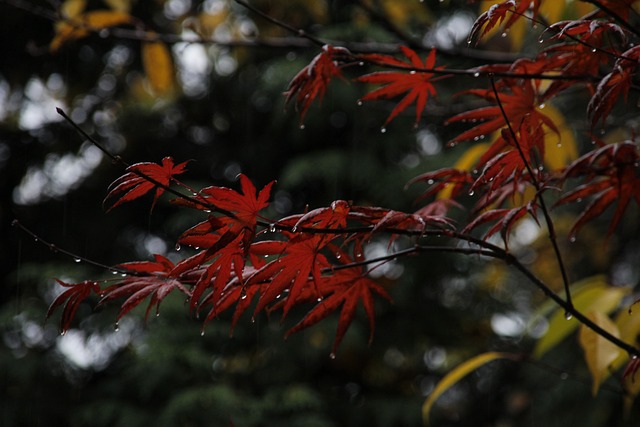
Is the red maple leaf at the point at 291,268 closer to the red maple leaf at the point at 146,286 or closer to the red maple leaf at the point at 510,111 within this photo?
the red maple leaf at the point at 146,286

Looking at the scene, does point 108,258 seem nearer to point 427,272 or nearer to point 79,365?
point 79,365

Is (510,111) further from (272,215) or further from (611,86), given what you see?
(272,215)

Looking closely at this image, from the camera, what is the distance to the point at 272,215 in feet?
11.8

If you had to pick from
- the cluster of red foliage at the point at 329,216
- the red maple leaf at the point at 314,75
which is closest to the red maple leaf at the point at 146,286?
the cluster of red foliage at the point at 329,216

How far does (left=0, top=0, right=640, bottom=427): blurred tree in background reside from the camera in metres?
Answer: 3.49

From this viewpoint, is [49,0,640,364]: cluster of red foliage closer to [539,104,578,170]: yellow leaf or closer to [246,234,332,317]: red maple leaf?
[246,234,332,317]: red maple leaf

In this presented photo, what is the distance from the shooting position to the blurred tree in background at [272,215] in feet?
11.5

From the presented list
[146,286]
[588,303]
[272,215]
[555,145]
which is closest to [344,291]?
[146,286]

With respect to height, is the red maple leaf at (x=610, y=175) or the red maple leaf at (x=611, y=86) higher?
the red maple leaf at (x=611, y=86)

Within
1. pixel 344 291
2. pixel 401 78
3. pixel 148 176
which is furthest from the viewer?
pixel 401 78

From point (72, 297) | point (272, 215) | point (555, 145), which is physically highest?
point (272, 215)

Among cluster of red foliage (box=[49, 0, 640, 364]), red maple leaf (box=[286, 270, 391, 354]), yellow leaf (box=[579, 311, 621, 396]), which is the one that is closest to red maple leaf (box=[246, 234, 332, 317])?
cluster of red foliage (box=[49, 0, 640, 364])

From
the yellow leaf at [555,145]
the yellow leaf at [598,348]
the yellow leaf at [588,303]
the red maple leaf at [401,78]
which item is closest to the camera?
the red maple leaf at [401,78]

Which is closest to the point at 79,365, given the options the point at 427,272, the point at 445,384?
the point at 427,272
